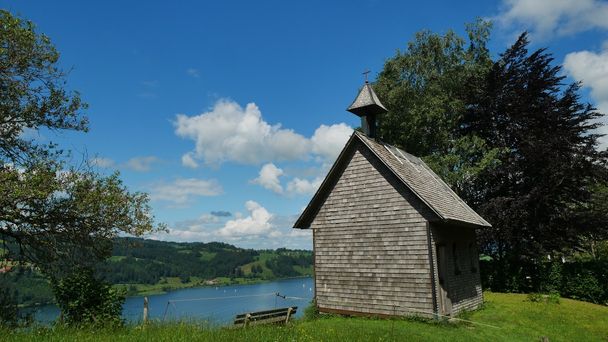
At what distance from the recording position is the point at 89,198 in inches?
617

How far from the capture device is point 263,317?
55.6 feet

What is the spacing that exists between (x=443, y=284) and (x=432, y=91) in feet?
77.4

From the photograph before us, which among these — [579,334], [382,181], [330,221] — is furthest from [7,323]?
[579,334]

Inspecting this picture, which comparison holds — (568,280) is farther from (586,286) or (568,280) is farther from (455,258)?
(455,258)

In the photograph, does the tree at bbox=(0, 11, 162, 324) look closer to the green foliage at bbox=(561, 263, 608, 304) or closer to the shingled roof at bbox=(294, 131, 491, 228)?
the shingled roof at bbox=(294, 131, 491, 228)

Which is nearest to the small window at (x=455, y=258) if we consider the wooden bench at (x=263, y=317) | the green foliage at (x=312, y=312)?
the green foliage at (x=312, y=312)

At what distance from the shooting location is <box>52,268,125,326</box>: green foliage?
1323cm

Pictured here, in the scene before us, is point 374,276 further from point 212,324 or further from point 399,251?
point 212,324

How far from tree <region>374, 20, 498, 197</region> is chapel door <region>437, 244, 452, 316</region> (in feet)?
56.5

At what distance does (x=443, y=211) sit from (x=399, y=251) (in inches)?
106

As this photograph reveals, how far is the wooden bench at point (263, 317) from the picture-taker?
15.9 meters

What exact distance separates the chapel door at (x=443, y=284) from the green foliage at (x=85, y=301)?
13160mm

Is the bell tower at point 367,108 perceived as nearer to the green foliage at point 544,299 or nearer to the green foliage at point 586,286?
the green foliage at point 544,299

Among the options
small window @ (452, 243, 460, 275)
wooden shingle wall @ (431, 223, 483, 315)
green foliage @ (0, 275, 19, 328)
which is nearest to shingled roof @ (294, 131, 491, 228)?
wooden shingle wall @ (431, 223, 483, 315)
